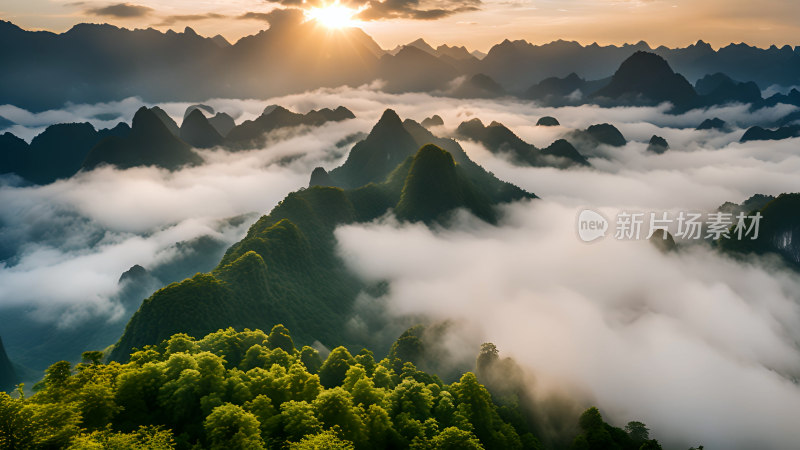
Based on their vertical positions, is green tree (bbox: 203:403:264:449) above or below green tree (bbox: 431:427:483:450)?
above

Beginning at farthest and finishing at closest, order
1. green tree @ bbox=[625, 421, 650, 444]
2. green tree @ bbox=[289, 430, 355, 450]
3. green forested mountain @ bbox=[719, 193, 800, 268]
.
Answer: green forested mountain @ bbox=[719, 193, 800, 268] → green tree @ bbox=[625, 421, 650, 444] → green tree @ bbox=[289, 430, 355, 450]

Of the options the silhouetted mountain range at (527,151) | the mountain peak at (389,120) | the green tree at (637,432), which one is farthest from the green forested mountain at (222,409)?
the silhouetted mountain range at (527,151)

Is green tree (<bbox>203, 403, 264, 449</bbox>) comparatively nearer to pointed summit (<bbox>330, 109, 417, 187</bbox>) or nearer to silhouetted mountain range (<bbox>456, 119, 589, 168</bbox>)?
pointed summit (<bbox>330, 109, 417, 187</bbox>)

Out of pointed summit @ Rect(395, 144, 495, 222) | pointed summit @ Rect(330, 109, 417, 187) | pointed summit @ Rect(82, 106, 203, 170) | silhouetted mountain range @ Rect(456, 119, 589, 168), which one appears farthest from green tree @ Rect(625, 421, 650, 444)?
pointed summit @ Rect(82, 106, 203, 170)

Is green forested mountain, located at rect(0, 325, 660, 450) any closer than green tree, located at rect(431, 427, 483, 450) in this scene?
Yes

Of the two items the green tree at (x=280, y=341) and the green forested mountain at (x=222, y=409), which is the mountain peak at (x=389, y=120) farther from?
the green forested mountain at (x=222, y=409)

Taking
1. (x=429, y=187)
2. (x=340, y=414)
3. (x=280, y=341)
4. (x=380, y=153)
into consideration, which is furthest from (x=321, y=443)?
(x=380, y=153)

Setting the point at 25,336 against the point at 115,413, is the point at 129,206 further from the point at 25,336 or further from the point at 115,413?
the point at 115,413
